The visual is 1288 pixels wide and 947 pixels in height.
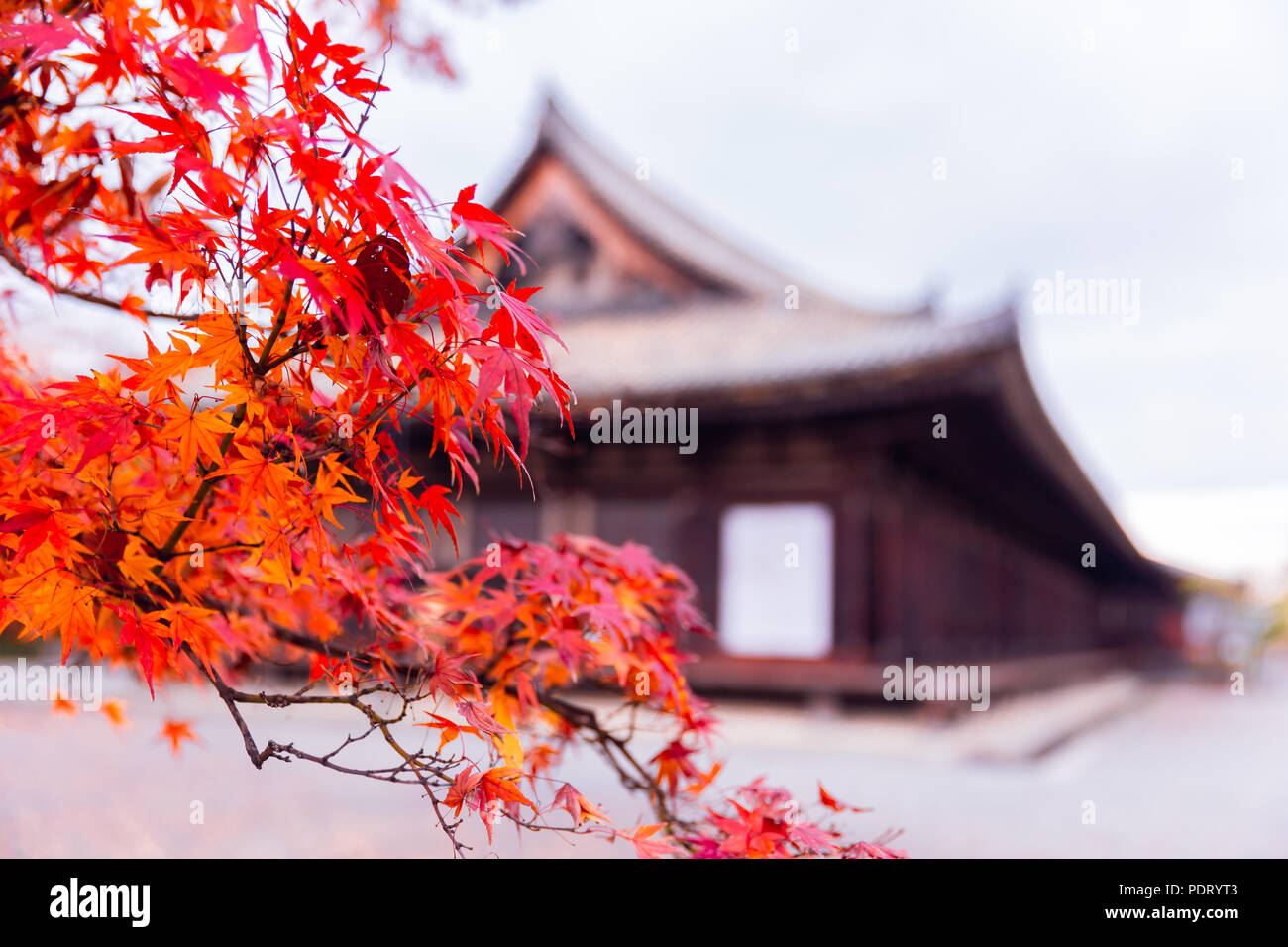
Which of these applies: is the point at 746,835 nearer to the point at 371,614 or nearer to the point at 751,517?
the point at 371,614

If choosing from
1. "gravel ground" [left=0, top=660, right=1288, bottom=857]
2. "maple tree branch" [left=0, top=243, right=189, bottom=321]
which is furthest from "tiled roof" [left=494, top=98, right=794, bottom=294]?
"maple tree branch" [left=0, top=243, right=189, bottom=321]

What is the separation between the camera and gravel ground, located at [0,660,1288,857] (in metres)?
5.16

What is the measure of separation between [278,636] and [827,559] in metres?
8.58

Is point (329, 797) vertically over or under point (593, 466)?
under

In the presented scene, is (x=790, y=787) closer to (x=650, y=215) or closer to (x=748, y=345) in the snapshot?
(x=748, y=345)

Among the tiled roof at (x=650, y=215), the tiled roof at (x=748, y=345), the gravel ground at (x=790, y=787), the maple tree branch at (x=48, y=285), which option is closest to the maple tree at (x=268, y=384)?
the maple tree branch at (x=48, y=285)

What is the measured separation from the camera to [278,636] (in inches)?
78.3

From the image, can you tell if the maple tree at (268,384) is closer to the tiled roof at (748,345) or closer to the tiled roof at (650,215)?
the tiled roof at (748,345)

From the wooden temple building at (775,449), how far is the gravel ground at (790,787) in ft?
3.38

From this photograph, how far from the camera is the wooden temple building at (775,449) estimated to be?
32.1ft

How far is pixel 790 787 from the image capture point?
669cm

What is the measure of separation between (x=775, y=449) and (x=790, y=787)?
449 cm

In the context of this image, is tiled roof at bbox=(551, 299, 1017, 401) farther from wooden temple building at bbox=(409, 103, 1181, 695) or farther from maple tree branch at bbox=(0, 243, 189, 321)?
maple tree branch at bbox=(0, 243, 189, 321)
